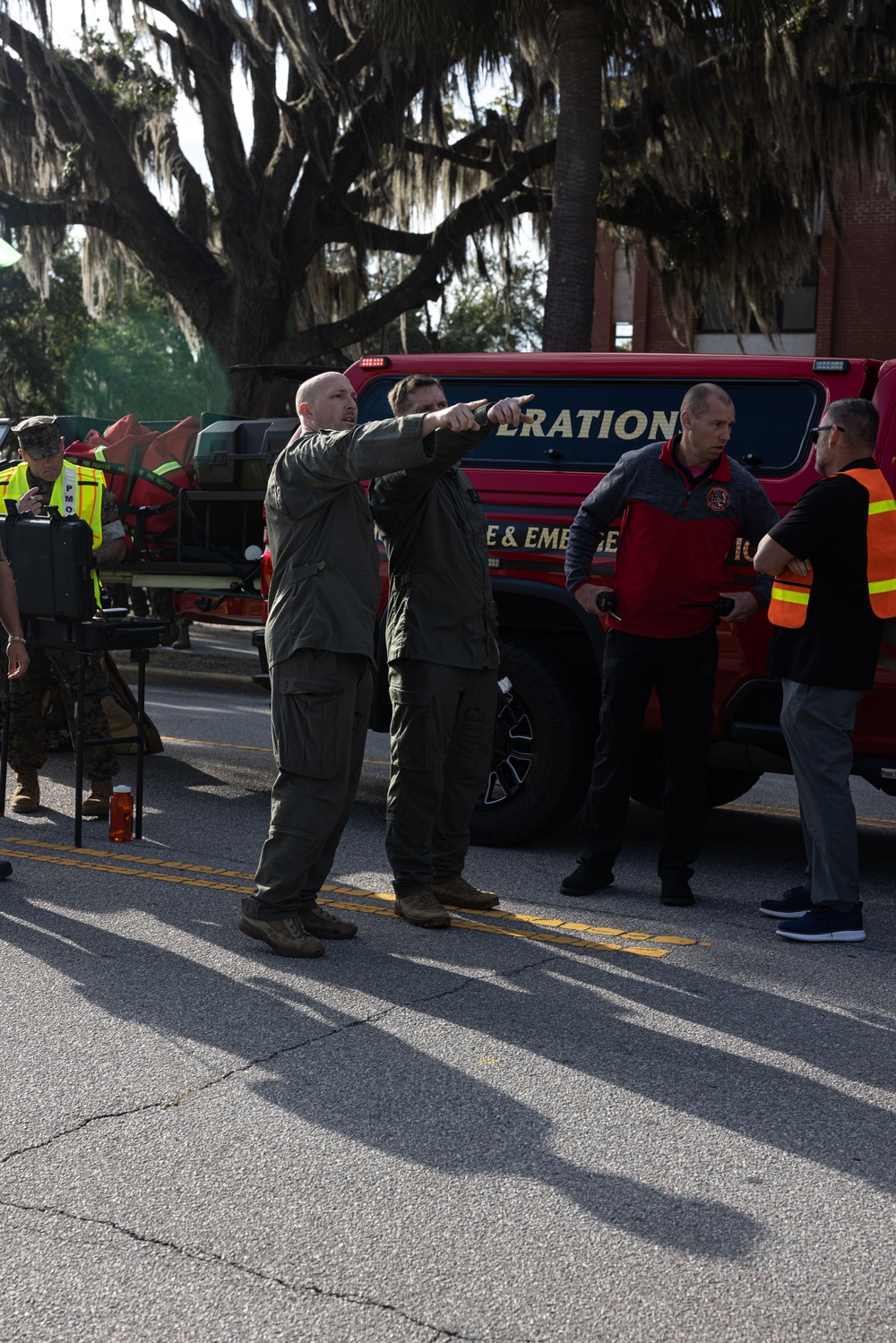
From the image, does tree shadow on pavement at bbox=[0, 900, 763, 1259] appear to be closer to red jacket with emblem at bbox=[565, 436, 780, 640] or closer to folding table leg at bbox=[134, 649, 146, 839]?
folding table leg at bbox=[134, 649, 146, 839]

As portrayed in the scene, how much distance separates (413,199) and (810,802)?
590 inches

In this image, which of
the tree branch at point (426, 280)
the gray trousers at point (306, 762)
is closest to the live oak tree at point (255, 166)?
the tree branch at point (426, 280)

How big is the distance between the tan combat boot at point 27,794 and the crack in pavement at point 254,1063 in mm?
3489

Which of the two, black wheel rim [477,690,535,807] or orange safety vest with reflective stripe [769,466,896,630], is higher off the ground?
orange safety vest with reflective stripe [769,466,896,630]

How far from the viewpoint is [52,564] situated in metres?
6.96

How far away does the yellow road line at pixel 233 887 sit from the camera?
18.1 ft

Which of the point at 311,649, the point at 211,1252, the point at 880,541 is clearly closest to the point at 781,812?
the point at 880,541

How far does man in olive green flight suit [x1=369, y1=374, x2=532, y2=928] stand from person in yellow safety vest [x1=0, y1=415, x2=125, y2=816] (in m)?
2.15

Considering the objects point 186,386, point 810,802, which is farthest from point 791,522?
Answer: point 186,386

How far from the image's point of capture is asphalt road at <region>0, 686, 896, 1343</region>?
297cm

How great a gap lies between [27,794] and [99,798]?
448 millimetres

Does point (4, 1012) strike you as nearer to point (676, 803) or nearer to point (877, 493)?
point (676, 803)

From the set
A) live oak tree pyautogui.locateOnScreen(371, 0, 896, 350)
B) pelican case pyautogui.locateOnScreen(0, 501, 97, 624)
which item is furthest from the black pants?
live oak tree pyautogui.locateOnScreen(371, 0, 896, 350)

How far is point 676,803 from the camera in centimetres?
611
